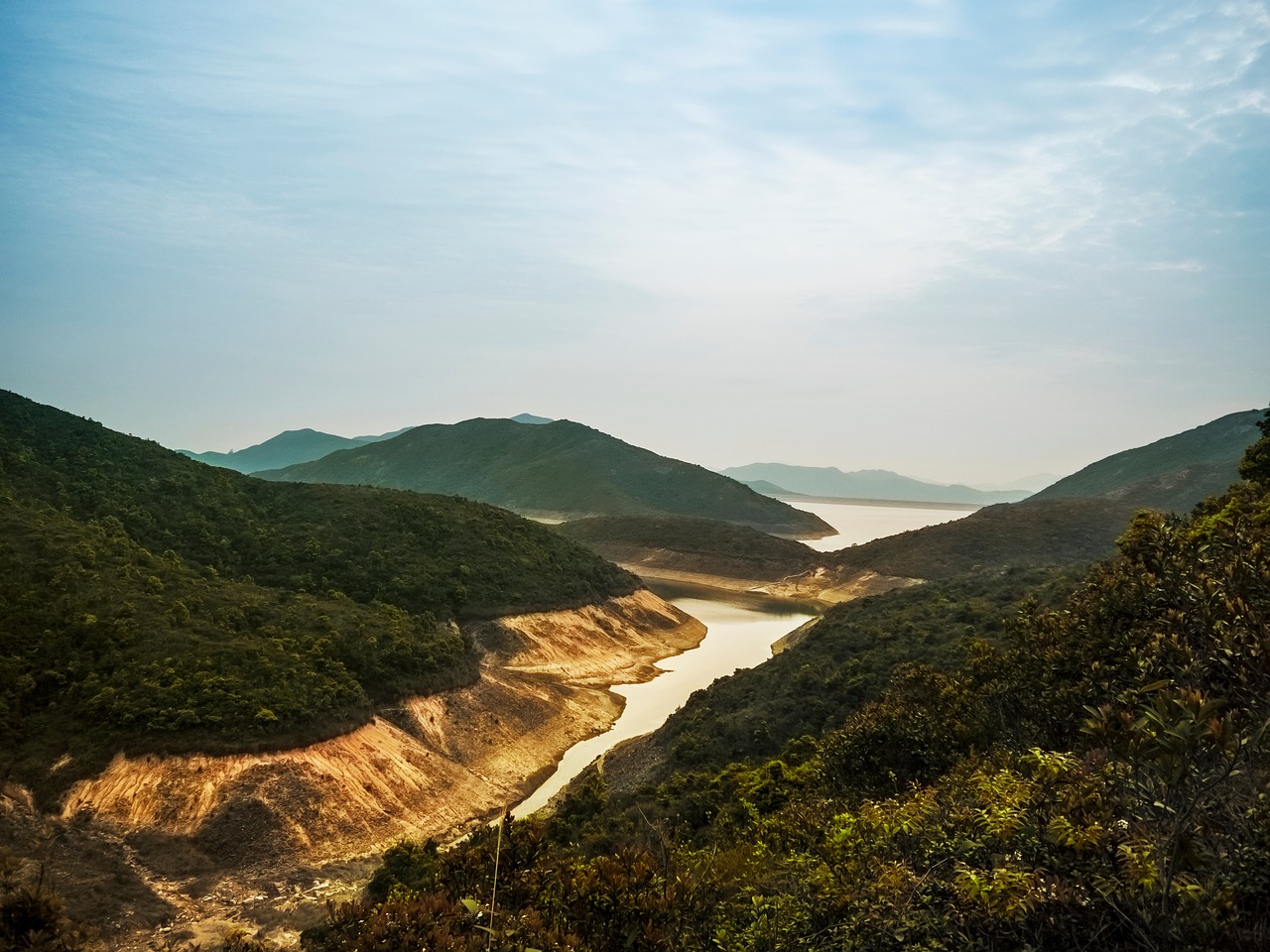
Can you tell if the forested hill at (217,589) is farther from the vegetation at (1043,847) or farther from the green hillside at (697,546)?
the green hillside at (697,546)

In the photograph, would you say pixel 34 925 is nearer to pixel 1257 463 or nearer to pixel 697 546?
pixel 1257 463

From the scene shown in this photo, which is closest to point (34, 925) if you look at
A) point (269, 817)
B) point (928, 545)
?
point (269, 817)

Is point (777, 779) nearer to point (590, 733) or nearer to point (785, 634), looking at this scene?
point (590, 733)

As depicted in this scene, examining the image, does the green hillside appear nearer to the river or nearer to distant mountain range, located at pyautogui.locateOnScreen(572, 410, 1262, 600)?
distant mountain range, located at pyautogui.locateOnScreen(572, 410, 1262, 600)

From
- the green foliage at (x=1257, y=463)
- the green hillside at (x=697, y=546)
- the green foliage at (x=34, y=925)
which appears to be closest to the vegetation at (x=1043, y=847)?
the green foliage at (x=34, y=925)

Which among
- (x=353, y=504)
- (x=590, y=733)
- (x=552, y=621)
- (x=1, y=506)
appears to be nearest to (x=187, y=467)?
(x=353, y=504)

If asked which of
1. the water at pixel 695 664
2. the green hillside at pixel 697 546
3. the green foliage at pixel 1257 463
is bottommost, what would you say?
the water at pixel 695 664
